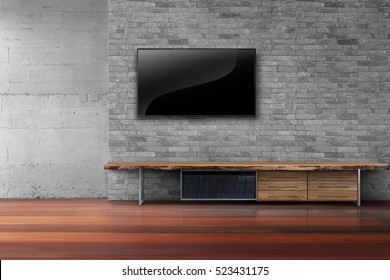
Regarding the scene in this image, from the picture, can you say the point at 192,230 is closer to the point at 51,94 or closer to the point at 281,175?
the point at 281,175

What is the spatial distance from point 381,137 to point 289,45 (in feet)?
4.75

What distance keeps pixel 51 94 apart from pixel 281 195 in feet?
9.36

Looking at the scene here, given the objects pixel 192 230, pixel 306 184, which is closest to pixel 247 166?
pixel 306 184

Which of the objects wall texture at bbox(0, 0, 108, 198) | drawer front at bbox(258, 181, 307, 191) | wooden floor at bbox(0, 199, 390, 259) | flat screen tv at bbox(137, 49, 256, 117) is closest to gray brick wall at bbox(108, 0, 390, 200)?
flat screen tv at bbox(137, 49, 256, 117)

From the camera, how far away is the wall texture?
6.13m

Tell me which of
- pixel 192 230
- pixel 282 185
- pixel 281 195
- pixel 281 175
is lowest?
pixel 192 230

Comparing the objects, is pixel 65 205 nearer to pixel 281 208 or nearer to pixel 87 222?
pixel 87 222

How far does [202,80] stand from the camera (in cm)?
586

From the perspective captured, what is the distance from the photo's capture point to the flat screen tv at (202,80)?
19.2 ft

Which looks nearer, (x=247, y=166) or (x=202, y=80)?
(x=247, y=166)

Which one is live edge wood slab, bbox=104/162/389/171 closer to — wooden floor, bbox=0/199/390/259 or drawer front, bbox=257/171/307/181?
drawer front, bbox=257/171/307/181

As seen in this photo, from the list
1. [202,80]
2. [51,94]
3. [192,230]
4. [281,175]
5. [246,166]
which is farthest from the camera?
[51,94]

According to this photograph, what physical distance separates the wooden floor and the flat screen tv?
1.07 m
